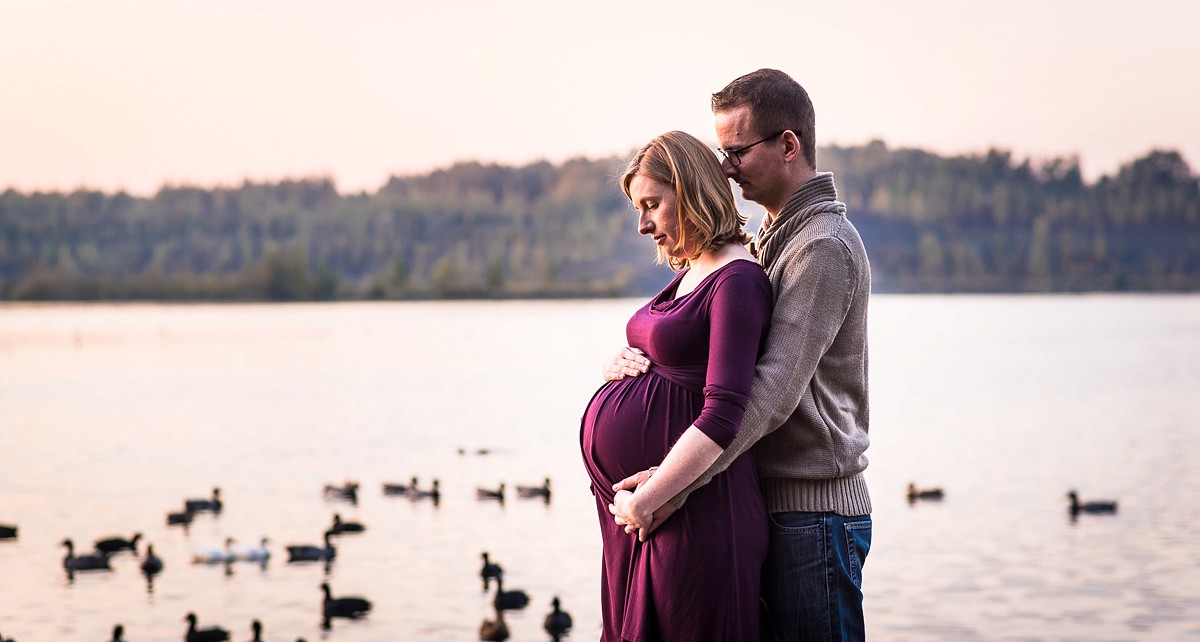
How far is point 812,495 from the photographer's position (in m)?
3.29

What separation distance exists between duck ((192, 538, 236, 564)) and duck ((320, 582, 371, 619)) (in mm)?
3519

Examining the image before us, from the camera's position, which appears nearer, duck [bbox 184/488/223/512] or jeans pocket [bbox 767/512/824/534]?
jeans pocket [bbox 767/512/824/534]

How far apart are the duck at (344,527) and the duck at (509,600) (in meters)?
5.23

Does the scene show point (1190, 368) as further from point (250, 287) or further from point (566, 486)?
point (250, 287)

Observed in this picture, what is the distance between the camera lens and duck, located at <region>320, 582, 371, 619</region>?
Answer: 43.3 feet

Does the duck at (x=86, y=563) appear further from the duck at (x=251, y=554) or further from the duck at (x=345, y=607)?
the duck at (x=345, y=607)

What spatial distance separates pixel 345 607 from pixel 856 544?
10.6 m

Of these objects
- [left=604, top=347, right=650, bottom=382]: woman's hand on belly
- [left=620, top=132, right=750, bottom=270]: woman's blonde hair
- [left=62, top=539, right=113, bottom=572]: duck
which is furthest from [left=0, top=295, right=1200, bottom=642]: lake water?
[left=620, top=132, right=750, bottom=270]: woman's blonde hair

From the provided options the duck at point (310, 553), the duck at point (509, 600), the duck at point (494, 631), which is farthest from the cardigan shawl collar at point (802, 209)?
the duck at point (310, 553)

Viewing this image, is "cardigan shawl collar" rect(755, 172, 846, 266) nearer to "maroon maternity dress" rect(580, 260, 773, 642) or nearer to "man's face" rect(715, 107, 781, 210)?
"man's face" rect(715, 107, 781, 210)

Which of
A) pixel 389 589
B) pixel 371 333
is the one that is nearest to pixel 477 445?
pixel 389 589

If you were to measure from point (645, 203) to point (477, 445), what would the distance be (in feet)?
87.2

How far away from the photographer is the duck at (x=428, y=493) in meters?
21.0

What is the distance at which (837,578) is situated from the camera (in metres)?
3.28
